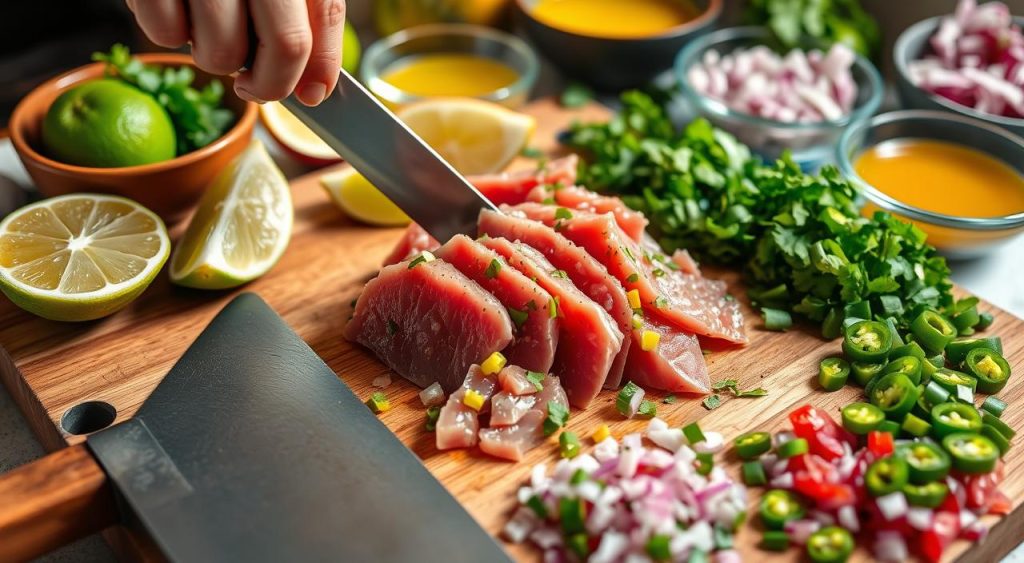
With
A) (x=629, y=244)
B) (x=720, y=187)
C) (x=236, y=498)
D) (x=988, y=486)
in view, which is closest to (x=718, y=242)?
(x=720, y=187)

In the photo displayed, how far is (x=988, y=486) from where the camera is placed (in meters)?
2.12

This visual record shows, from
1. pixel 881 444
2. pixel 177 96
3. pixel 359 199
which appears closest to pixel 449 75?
pixel 359 199

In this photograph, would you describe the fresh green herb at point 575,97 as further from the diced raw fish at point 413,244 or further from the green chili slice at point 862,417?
the green chili slice at point 862,417

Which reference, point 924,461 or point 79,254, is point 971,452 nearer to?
point 924,461

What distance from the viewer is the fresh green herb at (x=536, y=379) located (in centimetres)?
237

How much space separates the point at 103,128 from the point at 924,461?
2.40 m

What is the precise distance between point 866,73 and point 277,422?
109 inches

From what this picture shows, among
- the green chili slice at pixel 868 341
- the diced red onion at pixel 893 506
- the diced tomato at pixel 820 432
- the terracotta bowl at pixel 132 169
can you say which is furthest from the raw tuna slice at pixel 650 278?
the terracotta bowl at pixel 132 169

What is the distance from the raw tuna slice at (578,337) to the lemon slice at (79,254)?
1045mm

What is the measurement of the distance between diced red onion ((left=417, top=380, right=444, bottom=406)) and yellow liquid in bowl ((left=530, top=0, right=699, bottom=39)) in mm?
2131

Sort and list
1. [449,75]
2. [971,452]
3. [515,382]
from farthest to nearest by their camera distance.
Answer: [449,75], [515,382], [971,452]

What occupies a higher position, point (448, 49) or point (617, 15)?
point (617, 15)

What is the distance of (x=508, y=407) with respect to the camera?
2.31m

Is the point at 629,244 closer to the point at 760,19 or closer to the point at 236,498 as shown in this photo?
the point at 236,498
